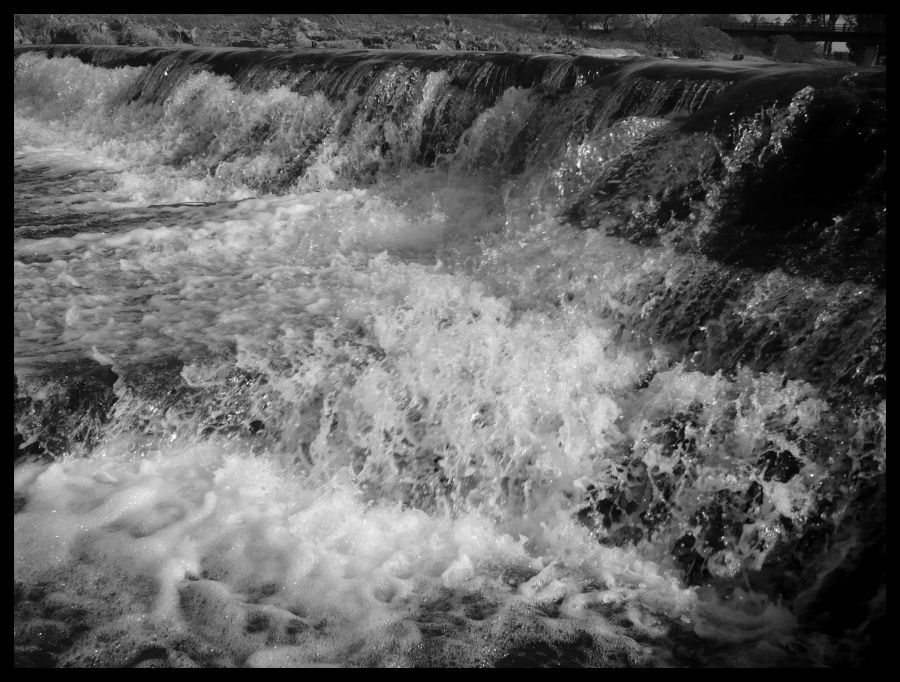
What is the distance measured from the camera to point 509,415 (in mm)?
3297

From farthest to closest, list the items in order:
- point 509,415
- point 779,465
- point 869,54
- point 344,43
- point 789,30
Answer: point 789,30, point 869,54, point 344,43, point 509,415, point 779,465

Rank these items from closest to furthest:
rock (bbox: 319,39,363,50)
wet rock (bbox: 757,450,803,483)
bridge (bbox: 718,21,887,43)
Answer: wet rock (bbox: 757,450,803,483) < rock (bbox: 319,39,363,50) < bridge (bbox: 718,21,887,43)

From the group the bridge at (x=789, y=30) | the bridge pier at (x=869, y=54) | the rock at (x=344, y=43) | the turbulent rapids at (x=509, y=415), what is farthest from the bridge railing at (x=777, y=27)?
the turbulent rapids at (x=509, y=415)

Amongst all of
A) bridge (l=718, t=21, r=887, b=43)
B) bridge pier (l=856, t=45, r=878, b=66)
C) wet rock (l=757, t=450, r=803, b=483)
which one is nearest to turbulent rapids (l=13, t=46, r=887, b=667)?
wet rock (l=757, t=450, r=803, b=483)

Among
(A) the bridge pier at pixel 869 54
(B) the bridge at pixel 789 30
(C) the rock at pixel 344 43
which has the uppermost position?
(B) the bridge at pixel 789 30

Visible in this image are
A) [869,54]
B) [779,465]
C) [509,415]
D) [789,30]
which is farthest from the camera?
[789,30]

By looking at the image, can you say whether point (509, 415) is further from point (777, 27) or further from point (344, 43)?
point (777, 27)

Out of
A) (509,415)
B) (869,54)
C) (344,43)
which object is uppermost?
(869,54)

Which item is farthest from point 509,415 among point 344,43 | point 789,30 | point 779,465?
point 789,30

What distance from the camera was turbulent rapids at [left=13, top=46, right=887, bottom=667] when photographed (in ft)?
8.06

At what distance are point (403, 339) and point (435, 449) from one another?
789 millimetres

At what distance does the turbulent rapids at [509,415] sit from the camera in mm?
2457

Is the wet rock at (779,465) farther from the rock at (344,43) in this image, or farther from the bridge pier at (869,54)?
the bridge pier at (869,54)

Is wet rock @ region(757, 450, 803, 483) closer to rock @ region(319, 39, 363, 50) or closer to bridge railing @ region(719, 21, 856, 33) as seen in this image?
rock @ region(319, 39, 363, 50)
